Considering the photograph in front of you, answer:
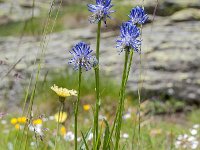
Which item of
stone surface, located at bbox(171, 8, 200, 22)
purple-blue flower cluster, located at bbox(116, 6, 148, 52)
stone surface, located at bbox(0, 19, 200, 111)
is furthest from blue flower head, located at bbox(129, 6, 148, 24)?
stone surface, located at bbox(171, 8, 200, 22)

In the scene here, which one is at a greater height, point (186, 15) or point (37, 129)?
point (186, 15)

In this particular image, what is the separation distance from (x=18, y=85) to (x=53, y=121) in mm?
2308

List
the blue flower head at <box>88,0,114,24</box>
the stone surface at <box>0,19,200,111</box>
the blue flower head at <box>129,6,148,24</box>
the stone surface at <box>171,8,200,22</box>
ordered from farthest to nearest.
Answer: the stone surface at <box>171,8,200,22</box>
the stone surface at <box>0,19,200,111</box>
the blue flower head at <box>129,6,148,24</box>
the blue flower head at <box>88,0,114,24</box>

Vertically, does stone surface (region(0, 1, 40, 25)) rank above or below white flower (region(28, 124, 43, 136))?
above

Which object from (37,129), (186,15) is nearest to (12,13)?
(186,15)

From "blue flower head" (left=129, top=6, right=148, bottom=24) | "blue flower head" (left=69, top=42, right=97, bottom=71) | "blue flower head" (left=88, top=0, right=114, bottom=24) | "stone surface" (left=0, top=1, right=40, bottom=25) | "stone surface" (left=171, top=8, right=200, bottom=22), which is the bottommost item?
"blue flower head" (left=69, top=42, right=97, bottom=71)

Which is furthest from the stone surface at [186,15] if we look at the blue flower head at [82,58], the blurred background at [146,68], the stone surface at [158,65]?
the blue flower head at [82,58]

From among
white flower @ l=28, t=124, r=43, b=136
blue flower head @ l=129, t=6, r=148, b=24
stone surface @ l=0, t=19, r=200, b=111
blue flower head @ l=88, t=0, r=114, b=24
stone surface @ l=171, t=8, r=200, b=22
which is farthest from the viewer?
stone surface @ l=171, t=8, r=200, b=22

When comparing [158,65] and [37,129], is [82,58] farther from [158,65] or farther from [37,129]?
[158,65]

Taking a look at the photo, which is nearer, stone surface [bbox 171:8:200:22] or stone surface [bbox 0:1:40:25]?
stone surface [bbox 171:8:200:22]

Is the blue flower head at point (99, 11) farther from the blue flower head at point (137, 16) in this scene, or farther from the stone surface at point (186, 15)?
the stone surface at point (186, 15)

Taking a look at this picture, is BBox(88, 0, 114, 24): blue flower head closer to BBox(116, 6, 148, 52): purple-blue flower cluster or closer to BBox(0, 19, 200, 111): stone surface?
BBox(116, 6, 148, 52): purple-blue flower cluster

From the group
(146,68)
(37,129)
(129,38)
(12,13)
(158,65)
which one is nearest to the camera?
(129,38)

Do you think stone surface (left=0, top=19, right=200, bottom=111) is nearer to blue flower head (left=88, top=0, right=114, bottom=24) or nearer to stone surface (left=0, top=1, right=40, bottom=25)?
blue flower head (left=88, top=0, right=114, bottom=24)
